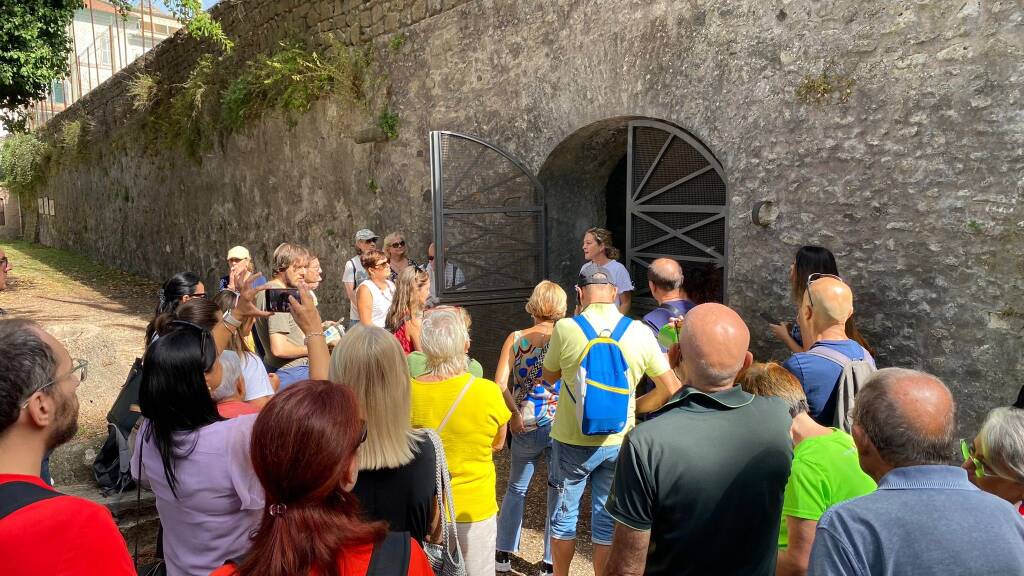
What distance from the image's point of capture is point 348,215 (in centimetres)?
884

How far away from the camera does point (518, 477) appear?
12.2 ft

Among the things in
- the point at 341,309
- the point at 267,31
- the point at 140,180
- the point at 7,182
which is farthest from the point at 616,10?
the point at 7,182

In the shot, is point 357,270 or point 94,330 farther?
point 94,330

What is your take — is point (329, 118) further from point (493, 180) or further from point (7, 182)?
point (7, 182)

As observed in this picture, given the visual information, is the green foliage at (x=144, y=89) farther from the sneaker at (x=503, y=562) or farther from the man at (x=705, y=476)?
the man at (x=705, y=476)

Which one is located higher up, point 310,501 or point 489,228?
point 489,228

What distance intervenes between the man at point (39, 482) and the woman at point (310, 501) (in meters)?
0.25

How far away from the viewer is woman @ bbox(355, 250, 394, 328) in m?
5.23

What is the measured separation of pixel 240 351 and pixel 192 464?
4.33ft

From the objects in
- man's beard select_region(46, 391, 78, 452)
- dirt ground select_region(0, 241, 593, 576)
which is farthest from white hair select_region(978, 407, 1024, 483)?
man's beard select_region(46, 391, 78, 452)

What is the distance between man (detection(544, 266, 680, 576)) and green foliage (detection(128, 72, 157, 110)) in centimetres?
1312

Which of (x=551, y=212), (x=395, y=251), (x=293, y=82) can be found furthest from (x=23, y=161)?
(x=551, y=212)

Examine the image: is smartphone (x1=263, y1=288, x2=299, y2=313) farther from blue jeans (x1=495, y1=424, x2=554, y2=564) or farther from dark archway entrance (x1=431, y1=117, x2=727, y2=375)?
dark archway entrance (x1=431, y1=117, x2=727, y2=375)

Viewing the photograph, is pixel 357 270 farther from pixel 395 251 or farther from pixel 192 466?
pixel 192 466
